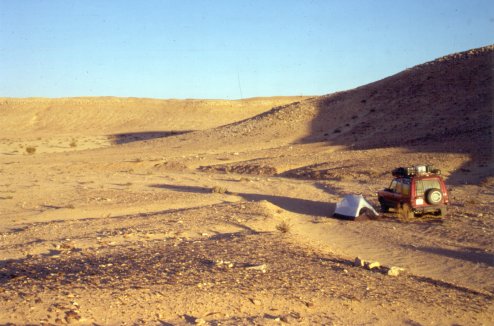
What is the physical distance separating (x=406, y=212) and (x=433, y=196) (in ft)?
2.93

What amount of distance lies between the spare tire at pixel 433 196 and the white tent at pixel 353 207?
1779 mm

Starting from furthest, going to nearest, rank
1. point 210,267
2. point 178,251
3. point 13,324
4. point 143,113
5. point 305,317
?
1. point 143,113
2. point 178,251
3. point 210,267
4. point 305,317
5. point 13,324

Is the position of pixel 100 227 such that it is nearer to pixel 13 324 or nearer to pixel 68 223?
pixel 68 223

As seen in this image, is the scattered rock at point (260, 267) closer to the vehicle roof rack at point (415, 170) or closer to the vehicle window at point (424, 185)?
the vehicle window at point (424, 185)

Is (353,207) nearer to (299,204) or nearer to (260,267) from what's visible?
(299,204)

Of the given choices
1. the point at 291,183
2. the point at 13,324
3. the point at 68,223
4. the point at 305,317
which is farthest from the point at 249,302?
the point at 291,183

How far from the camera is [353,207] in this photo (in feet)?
55.8

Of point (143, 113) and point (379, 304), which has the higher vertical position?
point (143, 113)

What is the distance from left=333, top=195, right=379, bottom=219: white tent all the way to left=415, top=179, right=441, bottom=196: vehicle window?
1664mm

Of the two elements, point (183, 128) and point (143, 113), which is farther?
point (143, 113)

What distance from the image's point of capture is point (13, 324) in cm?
688

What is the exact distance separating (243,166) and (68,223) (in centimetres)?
1988

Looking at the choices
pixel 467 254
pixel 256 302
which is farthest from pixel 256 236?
pixel 256 302

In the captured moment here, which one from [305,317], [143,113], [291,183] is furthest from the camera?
[143,113]
